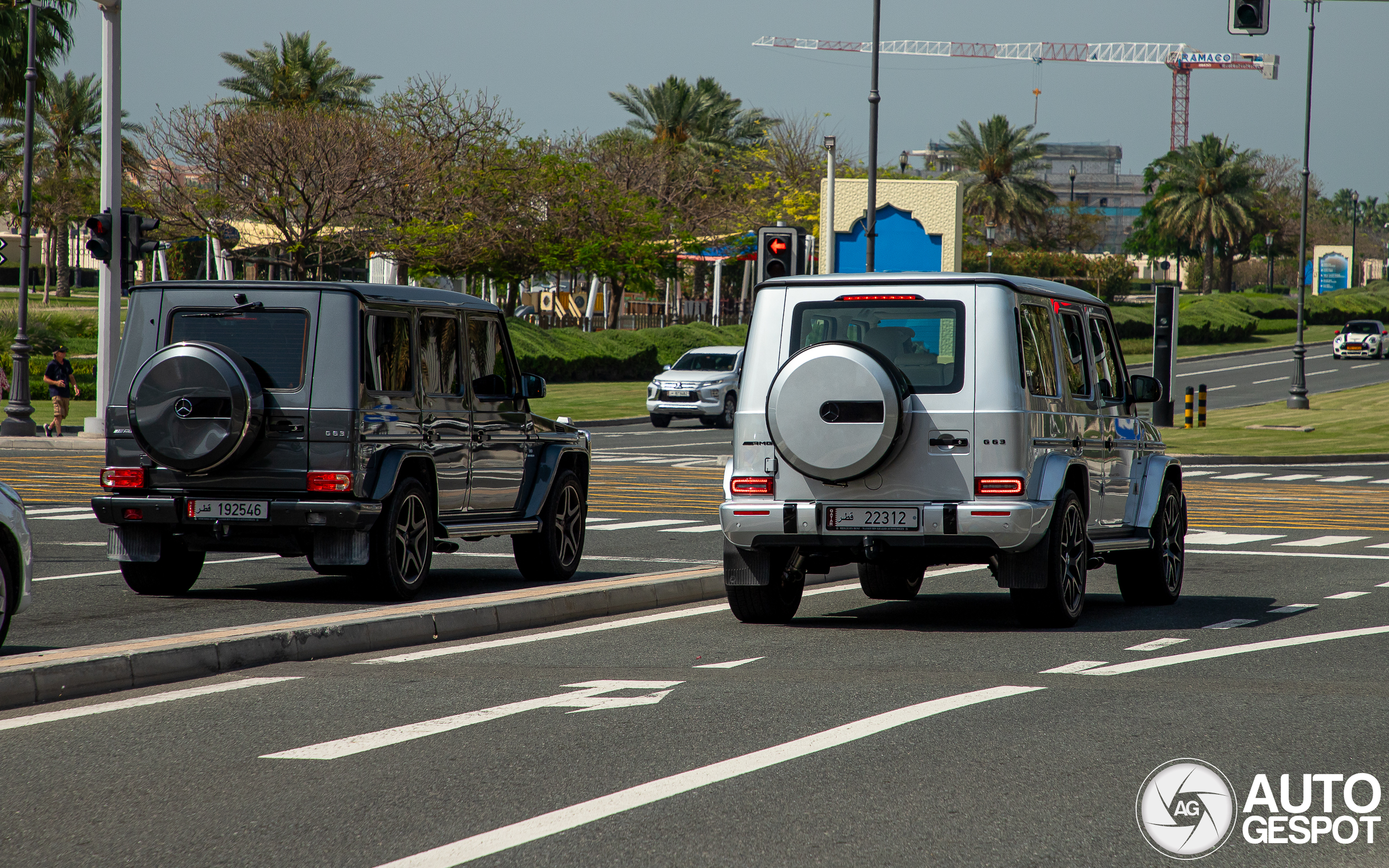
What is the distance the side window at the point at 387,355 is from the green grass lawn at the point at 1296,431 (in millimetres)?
21827

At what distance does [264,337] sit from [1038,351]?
4.92m

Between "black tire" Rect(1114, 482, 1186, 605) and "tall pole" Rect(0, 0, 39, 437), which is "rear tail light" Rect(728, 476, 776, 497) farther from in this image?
"tall pole" Rect(0, 0, 39, 437)

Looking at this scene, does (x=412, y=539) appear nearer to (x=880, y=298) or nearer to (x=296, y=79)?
(x=880, y=298)

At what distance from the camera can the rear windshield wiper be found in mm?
10570

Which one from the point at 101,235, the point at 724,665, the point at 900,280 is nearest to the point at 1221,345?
the point at 101,235

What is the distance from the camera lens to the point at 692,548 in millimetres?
14719

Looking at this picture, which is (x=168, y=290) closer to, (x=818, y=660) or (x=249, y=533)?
(x=249, y=533)

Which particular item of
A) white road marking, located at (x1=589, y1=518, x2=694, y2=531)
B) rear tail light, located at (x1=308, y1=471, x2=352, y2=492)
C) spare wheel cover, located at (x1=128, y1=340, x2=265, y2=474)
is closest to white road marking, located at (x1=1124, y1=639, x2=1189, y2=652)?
rear tail light, located at (x1=308, y1=471, x2=352, y2=492)

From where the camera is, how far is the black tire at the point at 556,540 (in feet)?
40.3

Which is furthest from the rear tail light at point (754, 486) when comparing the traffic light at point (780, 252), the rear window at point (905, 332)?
the traffic light at point (780, 252)

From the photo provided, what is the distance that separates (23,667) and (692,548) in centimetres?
801

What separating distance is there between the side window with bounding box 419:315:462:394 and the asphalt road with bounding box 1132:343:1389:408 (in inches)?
1387

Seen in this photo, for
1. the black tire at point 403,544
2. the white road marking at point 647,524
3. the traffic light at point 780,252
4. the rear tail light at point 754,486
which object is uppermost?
the traffic light at point 780,252

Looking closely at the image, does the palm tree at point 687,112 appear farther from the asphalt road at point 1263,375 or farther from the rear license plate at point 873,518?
the rear license plate at point 873,518
